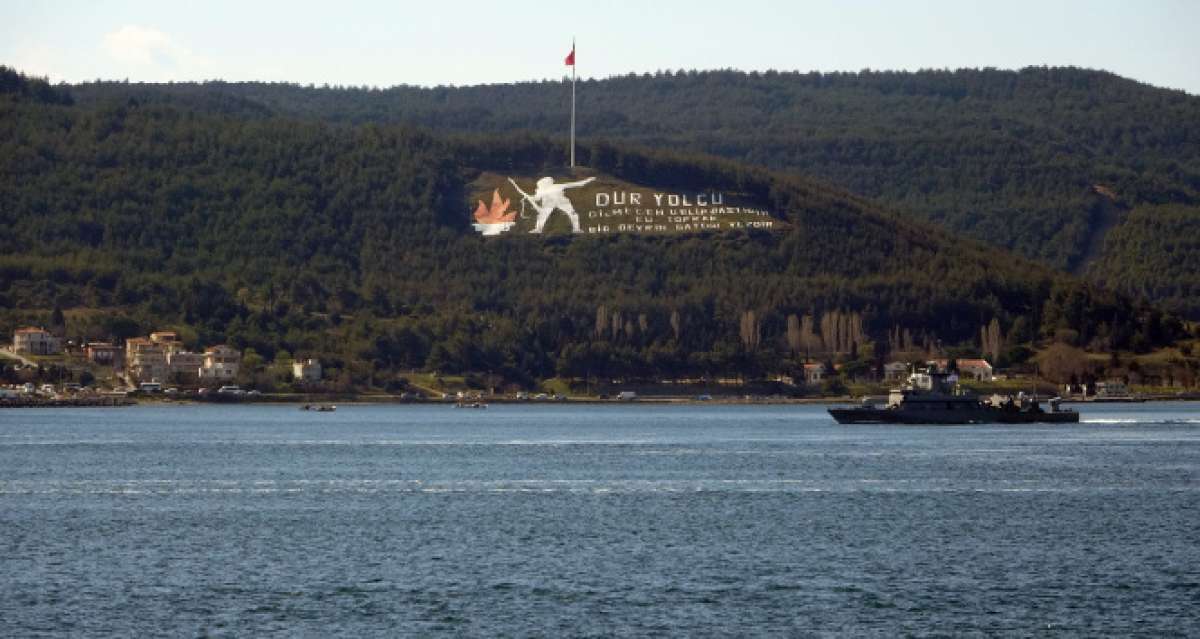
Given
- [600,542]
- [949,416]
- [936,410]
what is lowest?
[600,542]

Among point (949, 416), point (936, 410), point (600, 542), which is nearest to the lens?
point (600, 542)

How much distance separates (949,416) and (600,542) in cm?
10417

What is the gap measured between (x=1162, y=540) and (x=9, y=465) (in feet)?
232

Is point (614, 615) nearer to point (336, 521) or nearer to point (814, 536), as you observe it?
point (814, 536)

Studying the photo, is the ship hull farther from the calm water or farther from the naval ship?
the calm water

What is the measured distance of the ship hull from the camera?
175 meters

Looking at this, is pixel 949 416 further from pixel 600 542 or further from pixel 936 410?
pixel 600 542

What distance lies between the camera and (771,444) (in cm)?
14650

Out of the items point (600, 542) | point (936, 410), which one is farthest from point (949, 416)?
point (600, 542)

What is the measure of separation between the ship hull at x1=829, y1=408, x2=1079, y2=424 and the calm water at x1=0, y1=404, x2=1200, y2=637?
39947mm

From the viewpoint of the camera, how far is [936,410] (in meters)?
175

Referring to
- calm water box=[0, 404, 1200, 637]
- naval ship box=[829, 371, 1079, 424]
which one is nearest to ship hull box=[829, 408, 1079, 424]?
naval ship box=[829, 371, 1079, 424]

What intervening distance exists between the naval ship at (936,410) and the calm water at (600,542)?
39.8 meters

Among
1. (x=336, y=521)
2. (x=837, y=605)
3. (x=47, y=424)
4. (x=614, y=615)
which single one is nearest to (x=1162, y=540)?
(x=837, y=605)
